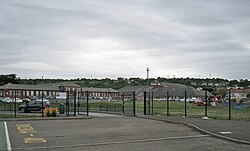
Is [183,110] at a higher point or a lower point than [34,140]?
lower

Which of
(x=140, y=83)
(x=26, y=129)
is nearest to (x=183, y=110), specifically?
(x=26, y=129)

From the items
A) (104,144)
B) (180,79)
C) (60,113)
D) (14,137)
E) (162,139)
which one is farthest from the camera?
(180,79)

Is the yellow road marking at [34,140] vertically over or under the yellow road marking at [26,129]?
over

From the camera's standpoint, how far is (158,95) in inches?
4171

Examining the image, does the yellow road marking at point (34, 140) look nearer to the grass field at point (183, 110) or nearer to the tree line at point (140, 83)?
the grass field at point (183, 110)

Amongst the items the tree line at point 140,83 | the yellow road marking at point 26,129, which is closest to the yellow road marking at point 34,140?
the yellow road marking at point 26,129

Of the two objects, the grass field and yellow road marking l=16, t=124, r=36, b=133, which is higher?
yellow road marking l=16, t=124, r=36, b=133

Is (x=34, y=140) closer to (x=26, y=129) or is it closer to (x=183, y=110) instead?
(x=26, y=129)

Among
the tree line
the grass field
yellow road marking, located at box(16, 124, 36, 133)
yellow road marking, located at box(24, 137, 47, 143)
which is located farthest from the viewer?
the tree line

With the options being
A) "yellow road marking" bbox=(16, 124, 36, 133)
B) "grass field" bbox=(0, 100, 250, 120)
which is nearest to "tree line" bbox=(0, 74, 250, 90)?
"grass field" bbox=(0, 100, 250, 120)

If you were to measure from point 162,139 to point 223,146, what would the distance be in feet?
9.32

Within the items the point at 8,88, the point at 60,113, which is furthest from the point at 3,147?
the point at 8,88

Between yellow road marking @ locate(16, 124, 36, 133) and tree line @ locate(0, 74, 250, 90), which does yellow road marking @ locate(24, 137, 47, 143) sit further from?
tree line @ locate(0, 74, 250, 90)

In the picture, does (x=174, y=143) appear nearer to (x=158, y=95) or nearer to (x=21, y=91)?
(x=158, y=95)
